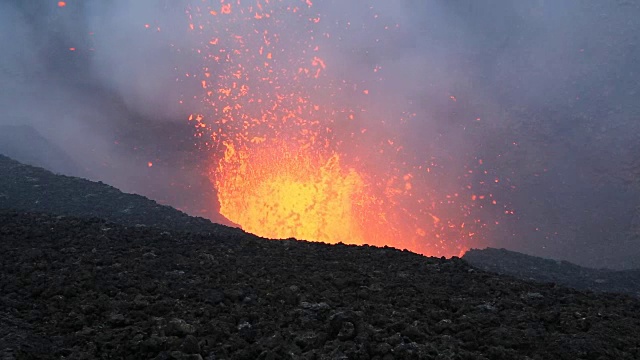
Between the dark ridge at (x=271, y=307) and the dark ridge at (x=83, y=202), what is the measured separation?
6892mm

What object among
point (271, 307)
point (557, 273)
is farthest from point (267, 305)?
point (557, 273)

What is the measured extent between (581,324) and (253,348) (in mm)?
3939

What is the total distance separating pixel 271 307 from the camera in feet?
21.1

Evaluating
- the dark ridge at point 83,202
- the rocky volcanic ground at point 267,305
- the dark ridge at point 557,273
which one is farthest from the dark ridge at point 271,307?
the dark ridge at point 557,273

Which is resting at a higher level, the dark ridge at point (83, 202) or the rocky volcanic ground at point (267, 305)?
the dark ridge at point (83, 202)

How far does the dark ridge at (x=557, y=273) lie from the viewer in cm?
1792

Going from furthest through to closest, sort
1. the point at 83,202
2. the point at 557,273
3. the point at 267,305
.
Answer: the point at 557,273 < the point at 83,202 < the point at 267,305

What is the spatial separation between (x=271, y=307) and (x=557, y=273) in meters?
16.8

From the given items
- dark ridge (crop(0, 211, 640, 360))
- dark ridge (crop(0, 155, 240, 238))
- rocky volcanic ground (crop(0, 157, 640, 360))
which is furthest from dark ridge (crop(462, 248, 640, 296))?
dark ridge (crop(0, 155, 240, 238))

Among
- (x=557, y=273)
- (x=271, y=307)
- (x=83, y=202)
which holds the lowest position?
(x=271, y=307)

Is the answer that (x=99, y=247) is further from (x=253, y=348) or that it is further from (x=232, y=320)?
(x=253, y=348)

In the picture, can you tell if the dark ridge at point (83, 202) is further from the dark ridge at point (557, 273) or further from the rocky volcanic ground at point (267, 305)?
the dark ridge at point (557, 273)

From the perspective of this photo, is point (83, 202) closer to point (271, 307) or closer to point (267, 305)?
point (267, 305)

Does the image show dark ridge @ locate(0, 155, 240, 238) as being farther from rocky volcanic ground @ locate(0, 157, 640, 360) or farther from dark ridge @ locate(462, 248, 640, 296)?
dark ridge @ locate(462, 248, 640, 296)
